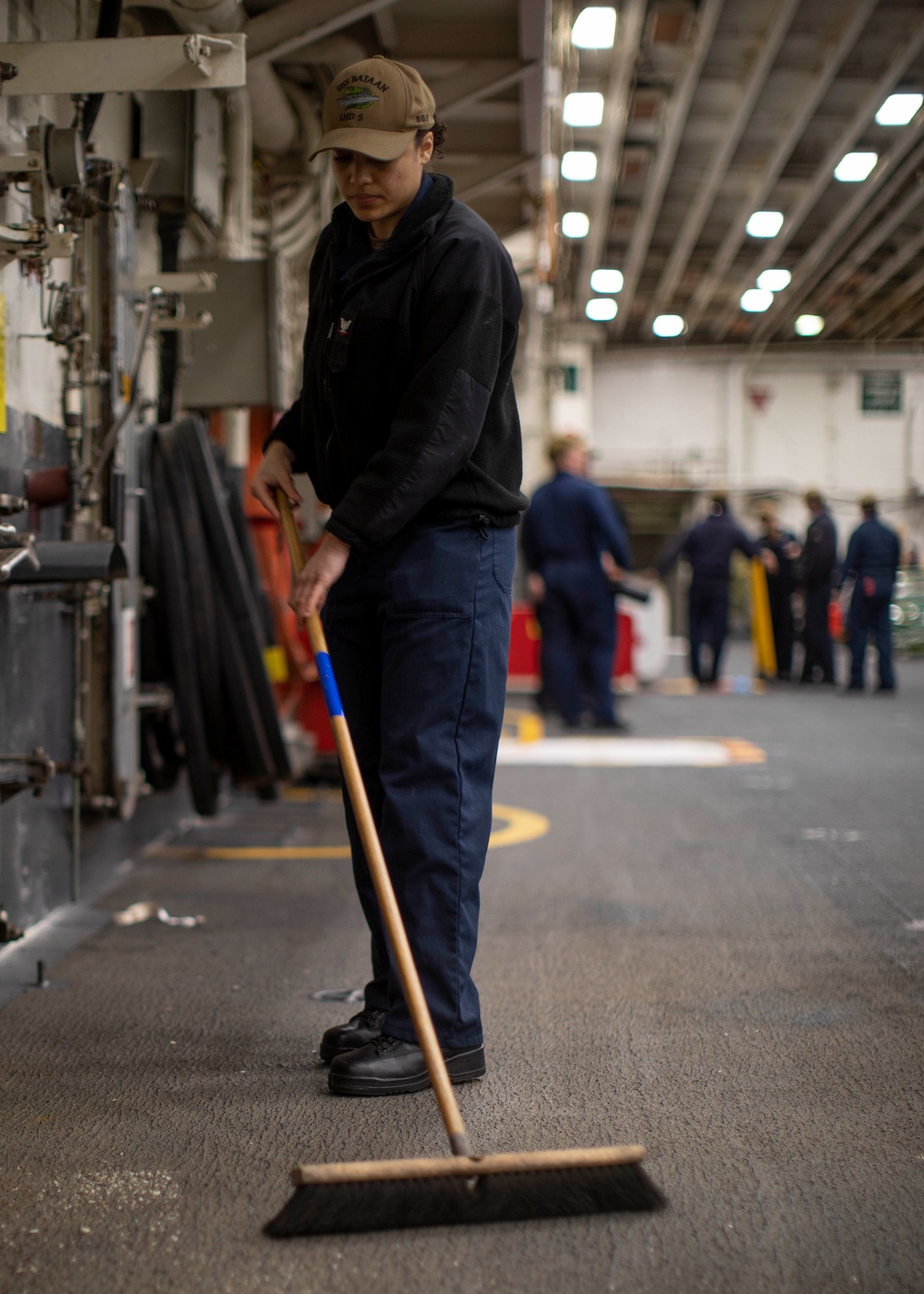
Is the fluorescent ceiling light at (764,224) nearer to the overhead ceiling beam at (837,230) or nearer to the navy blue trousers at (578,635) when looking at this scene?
the overhead ceiling beam at (837,230)

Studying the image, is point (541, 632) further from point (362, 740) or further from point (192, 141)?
point (362, 740)

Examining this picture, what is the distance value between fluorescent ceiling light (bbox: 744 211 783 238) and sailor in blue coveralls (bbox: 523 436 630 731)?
1973 mm

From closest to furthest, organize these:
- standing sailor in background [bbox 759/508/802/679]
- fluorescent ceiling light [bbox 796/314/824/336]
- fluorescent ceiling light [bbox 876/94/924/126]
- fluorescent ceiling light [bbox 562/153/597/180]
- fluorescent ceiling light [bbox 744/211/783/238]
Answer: fluorescent ceiling light [bbox 876/94/924/126]
fluorescent ceiling light [bbox 796/314/824/336]
fluorescent ceiling light [bbox 744/211/783/238]
standing sailor in background [bbox 759/508/802/679]
fluorescent ceiling light [bbox 562/153/597/180]

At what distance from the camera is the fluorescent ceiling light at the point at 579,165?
16.6 metres

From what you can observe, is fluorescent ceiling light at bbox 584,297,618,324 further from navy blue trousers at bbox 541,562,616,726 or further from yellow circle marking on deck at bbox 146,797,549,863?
yellow circle marking on deck at bbox 146,797,549,863

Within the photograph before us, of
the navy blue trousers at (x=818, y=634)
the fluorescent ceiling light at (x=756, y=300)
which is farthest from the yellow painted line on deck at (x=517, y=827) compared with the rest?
the navy blue trousers at (x=818, y=634)

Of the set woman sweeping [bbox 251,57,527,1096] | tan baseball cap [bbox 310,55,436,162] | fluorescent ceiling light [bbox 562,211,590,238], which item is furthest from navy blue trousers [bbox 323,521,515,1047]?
fluorescent ceiling light [bbox 562,211,590,238]

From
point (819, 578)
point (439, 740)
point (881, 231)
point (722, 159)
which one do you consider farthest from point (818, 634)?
point (439, 740)

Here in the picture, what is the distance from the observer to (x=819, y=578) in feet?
42.8

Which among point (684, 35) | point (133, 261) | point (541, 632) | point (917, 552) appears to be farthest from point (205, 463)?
point (684, 35)

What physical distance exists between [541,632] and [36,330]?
6.05 m

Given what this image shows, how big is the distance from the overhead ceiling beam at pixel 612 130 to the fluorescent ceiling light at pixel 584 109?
0.41 feet

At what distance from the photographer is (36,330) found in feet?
11.9

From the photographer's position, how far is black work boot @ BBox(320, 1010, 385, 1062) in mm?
2521
